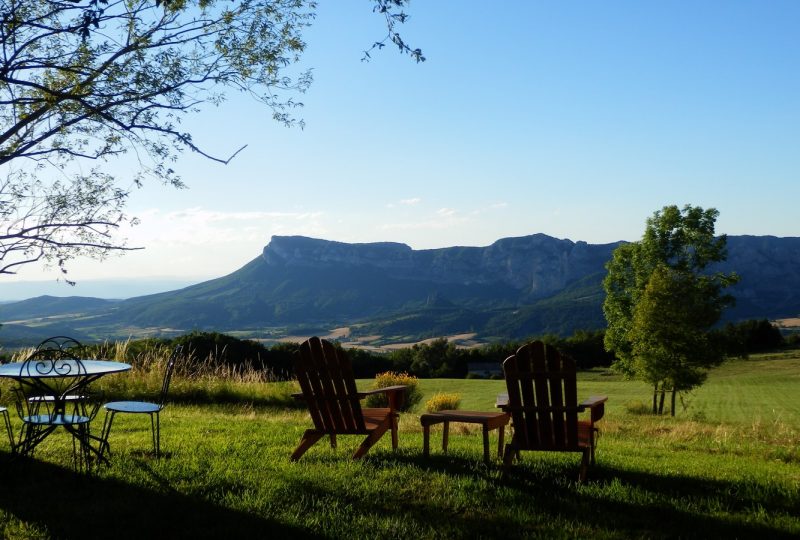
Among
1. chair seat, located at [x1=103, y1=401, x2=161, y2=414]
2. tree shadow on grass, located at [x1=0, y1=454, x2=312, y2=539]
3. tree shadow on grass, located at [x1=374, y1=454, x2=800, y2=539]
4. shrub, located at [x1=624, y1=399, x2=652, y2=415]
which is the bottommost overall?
shrub, located at [x1=624, y1=399, x2=652, y2=415]

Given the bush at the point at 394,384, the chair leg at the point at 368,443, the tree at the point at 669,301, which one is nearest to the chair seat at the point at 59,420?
the chair leg at the point at 368,443

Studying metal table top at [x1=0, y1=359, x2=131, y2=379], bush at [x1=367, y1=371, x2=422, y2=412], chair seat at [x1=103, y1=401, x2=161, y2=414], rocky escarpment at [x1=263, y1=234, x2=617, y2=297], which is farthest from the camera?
rocky escarpment at [x1=263, y1=234, x2=617, y2=297]

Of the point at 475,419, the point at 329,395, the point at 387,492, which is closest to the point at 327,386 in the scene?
the point at 329,395

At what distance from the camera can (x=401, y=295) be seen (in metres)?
157

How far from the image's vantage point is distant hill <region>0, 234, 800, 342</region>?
108188mm

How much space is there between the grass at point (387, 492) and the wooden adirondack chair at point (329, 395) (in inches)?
8.9

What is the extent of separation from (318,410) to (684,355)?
2409cm

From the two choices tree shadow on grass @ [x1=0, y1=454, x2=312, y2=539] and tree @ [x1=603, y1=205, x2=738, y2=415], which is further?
tree @ [x1=603, y1=205, x2=738, y2=415]

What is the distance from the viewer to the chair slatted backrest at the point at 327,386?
563 centimetres

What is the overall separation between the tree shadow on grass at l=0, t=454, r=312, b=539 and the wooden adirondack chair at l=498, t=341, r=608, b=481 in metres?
2.06

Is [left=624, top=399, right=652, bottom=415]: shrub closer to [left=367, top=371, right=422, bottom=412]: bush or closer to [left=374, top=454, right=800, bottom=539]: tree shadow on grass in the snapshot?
[left=367, top=371, right=422, bottom=412]: bush

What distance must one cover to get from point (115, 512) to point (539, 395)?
2.96 metres

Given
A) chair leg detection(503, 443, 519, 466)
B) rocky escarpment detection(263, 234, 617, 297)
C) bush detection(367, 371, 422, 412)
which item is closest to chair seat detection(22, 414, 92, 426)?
chair leg detection(503, 443, 519, 466)

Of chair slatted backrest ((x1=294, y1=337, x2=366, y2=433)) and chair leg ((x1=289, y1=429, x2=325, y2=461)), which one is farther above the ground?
chair slatted backrest ((x1=294, y1=337, x2=366, y2=433))
